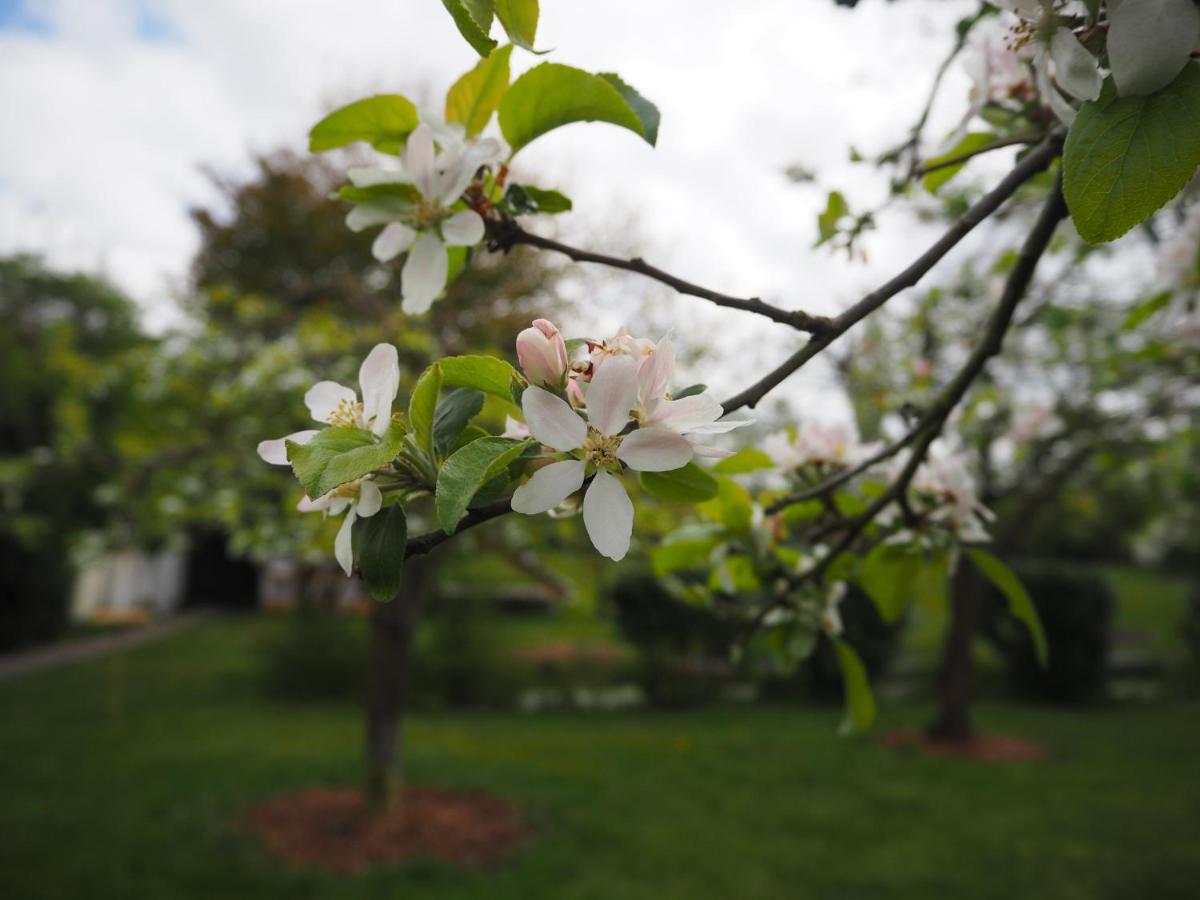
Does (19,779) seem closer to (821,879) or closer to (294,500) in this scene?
(294,500)

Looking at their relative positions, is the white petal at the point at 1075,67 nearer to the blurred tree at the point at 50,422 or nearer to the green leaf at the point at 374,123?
the green leaf at the point at 374,123

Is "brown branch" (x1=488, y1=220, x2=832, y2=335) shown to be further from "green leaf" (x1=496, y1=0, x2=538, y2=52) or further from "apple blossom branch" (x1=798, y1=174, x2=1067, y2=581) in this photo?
"apple blossom branch" (x1=798, y1=174, x2=1067, y2=581)

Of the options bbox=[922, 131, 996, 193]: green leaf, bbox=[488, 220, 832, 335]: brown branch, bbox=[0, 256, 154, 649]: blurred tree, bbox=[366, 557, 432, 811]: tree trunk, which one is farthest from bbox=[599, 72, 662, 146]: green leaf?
bbox=[0, 256, 154, 649]: blurred tree

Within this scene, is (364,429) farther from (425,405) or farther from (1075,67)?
(1075,67)

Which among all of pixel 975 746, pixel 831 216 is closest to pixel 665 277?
pixel 831 216

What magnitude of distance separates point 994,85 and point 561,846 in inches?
164

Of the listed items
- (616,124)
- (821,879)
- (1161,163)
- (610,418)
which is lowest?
(821,879)

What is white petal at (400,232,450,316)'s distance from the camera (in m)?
0.76

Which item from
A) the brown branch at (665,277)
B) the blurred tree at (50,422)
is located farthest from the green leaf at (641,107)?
the blurred tree at (50,422)

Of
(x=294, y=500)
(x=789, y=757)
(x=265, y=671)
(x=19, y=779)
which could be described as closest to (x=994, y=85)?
(x=294, y=500)

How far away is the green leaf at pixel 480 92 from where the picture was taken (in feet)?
2.46

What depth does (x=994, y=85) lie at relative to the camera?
999 mm

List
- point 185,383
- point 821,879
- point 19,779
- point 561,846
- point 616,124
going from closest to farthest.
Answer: point 616,124 → point 821,879 → point 561,846 → point 185,383 → point 19,779

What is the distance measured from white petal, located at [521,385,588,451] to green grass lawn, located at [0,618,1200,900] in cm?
371
